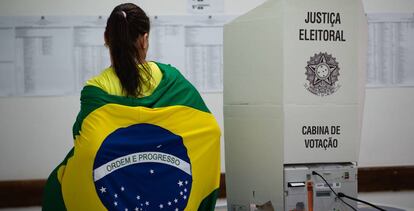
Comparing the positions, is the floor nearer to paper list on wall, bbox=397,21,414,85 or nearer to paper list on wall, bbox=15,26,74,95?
paper list on wall, bbox=397,21,414,85

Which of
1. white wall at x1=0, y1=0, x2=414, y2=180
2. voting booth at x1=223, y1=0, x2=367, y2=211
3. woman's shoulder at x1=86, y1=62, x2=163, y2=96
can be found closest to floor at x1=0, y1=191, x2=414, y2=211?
white wall at x1=0, y1=0, x2=414, y2=180

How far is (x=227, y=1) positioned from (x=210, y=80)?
1.33 ft

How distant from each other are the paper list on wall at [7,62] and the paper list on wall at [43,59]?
28 millimetres

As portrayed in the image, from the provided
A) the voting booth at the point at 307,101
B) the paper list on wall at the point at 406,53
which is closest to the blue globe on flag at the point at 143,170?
the voting booth at the point at 307,101

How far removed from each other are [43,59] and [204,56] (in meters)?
0.79

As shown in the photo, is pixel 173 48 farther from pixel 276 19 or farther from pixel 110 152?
pixel 110 152

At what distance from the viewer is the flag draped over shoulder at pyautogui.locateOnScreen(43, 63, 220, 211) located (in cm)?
125

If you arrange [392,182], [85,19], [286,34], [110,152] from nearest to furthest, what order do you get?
[110,152] → [286,34] → [85,19] → [392,182]

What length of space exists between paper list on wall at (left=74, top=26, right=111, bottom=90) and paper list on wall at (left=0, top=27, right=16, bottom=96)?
0.30 m

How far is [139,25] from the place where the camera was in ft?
4.38

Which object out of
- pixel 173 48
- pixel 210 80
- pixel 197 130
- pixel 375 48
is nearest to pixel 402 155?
pixel 375 48

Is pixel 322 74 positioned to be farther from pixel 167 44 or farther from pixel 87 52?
pixel 87 52

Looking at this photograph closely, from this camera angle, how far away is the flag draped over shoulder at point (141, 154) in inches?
49.3

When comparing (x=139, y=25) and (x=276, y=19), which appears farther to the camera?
(x=276, y=19)
